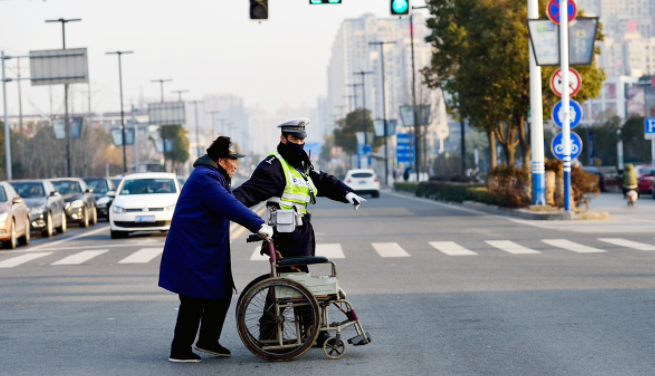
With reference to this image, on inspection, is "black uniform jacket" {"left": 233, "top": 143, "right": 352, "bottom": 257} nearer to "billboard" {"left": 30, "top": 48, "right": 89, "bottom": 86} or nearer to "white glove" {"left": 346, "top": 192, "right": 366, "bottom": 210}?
"white glove" {"left": 346, "top": 192, "right": 366, "bottom": 210}

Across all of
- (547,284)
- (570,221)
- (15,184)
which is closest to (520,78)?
(570,221)

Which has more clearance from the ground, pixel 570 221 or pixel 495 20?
Answer: pixel 495 20

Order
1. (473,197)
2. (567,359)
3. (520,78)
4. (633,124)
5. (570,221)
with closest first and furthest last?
(567,359) < (570,221) < (520,78) < (473,197) < (633,124)

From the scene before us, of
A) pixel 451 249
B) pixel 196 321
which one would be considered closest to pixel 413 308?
pixel 196 321

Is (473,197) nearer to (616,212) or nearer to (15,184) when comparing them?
(616,212)

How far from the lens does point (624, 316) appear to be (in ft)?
28.9

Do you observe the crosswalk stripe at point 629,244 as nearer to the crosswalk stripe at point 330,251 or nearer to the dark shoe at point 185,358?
the crosswalk stripe at point 330,251

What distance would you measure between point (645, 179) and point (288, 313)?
34472mm

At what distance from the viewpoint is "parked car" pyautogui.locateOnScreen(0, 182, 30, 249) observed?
63.6 feet

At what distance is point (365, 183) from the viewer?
47.7 meters

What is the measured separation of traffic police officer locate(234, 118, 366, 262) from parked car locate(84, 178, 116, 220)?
2625 centimetres

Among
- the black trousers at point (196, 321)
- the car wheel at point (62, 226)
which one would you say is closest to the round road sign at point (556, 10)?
the car wheel at point (62, 226)

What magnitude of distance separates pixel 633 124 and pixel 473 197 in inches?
1532

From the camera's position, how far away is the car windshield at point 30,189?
24.5 metres
